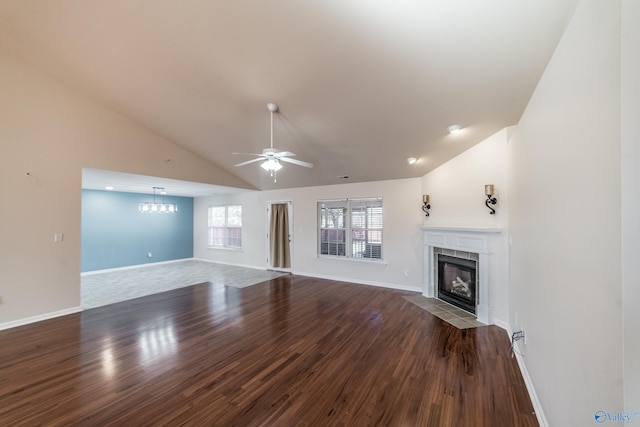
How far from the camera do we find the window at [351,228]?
5.73 meters

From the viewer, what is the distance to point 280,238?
23.5ft

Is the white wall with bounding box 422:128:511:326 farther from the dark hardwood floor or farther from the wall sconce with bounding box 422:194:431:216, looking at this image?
the dark hardwood floor

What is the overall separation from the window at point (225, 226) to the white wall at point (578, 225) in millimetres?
7442

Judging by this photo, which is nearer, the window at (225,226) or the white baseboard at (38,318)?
the white baseboard at (38,318)

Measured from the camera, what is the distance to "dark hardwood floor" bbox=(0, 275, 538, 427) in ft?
6.29

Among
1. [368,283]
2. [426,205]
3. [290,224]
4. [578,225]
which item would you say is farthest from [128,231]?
[578,225]

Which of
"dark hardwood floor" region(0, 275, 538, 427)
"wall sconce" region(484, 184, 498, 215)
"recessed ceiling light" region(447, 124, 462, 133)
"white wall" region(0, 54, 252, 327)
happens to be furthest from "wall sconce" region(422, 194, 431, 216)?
"white wall" region(0, 54, 252, 327)

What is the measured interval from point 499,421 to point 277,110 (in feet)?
13.1

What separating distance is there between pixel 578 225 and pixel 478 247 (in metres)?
2.61

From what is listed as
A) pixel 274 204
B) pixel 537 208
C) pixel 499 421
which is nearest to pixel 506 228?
pixel 537 208

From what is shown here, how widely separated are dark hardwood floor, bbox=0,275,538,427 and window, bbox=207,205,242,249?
4109 mm

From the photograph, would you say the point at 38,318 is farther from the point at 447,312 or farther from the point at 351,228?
the point at 447,312

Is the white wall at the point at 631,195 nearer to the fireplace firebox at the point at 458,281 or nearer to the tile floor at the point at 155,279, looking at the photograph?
the fireplace firebox at the point at 458,281

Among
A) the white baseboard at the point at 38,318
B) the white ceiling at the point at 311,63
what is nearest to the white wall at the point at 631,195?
the white ceiling at the point at 311,63
